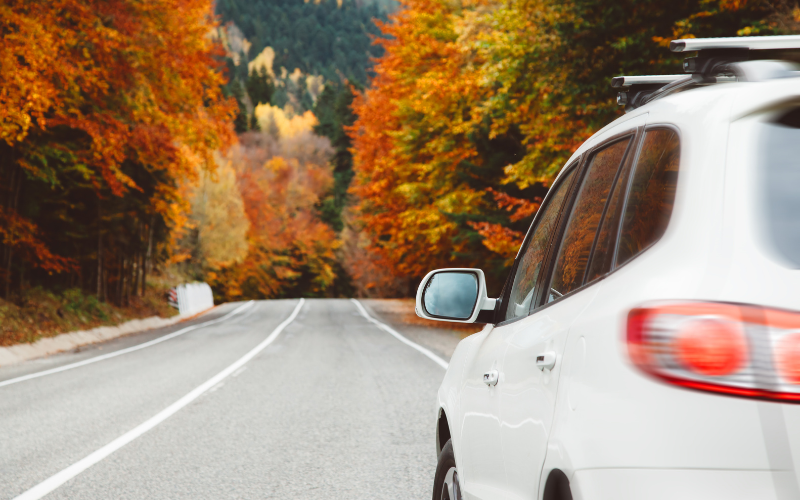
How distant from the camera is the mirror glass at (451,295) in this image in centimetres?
319

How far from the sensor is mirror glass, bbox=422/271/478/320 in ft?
10.5

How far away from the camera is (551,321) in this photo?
215 cm

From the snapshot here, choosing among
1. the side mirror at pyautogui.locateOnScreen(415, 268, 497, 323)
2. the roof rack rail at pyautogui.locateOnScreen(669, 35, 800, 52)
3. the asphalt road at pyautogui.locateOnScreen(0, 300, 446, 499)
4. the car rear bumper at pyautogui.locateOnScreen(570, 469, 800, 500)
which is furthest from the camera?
the asphalt road at pyautogui.locateOnScreen(0, 300, 446, 499)

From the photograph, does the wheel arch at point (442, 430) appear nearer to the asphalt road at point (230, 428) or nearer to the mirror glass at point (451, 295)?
the mirror glass at point (451, 295)

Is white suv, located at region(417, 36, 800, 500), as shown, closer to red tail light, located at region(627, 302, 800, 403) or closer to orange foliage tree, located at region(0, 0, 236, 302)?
red tail light, located at region(627, 302, 800, 403)

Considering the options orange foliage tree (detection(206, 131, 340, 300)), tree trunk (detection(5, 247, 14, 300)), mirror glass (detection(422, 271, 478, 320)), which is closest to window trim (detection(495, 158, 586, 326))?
mirror glass (detection(422, 271, 478, 320))

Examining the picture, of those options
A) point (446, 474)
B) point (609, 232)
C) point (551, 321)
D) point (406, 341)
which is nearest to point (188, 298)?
point (406, 341)

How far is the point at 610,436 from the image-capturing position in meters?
1.60

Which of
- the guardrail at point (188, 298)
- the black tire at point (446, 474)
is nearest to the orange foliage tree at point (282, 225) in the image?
the guardrail at point (188, 298)

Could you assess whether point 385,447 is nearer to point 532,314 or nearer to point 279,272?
point 532,314

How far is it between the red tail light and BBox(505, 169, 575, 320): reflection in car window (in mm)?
1289

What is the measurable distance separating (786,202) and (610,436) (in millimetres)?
650

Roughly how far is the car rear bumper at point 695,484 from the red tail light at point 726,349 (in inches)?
6.2

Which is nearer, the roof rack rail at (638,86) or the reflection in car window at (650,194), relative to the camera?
the reflection in car window at (650,194)
